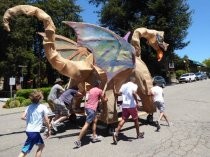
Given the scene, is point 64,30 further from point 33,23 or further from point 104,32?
point 104,32

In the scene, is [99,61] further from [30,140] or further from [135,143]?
[30,140]

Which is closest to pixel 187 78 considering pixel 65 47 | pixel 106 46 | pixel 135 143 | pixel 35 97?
pixel 65 47

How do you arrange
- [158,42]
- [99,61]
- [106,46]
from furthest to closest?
[158,42], [106,46], [99,61]

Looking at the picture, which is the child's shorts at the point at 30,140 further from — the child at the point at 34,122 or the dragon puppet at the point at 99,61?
the dragon puppet at the point at 99,61

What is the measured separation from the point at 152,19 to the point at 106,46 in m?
31.5

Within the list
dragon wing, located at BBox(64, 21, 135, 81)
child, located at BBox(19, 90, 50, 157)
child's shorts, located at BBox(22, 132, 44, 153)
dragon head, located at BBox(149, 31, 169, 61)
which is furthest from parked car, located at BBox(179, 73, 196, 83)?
child's shorts, located at BBox(22, 132, 44, 153)

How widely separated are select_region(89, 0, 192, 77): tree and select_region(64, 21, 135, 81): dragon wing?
28.8 metres

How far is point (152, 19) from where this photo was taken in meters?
42.1

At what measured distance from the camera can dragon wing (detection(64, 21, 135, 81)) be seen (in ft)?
37.3

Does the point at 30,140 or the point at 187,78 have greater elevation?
the point at 187,78

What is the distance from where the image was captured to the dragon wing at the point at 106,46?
11.4m

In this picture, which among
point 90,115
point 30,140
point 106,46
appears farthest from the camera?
point 106,46

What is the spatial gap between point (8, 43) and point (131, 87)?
3214 centimetres

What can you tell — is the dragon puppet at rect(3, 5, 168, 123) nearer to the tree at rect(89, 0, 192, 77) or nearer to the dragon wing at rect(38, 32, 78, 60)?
the dragon wing at rect(38, 32, 78, 60)
